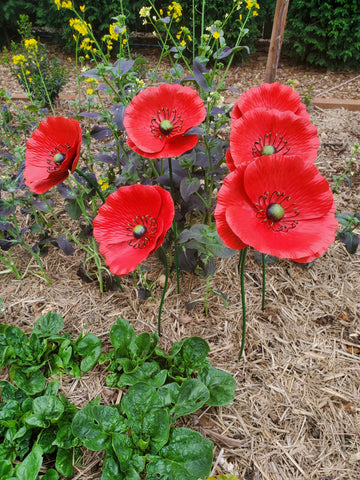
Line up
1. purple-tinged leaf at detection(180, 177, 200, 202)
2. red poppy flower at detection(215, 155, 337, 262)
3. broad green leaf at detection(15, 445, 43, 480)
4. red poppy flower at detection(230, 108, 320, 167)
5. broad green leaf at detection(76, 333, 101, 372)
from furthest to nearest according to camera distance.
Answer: broad green leaf at detection(76, 333, 101, 372), purple-tinged leaf at detection(180, 177, 200, 202), broad green leaf at detection(15, 445, 43, 480), red poppy flower at detection(230, 108, 320, 167), red poppy flower at detection(215, 155, 337, 262)

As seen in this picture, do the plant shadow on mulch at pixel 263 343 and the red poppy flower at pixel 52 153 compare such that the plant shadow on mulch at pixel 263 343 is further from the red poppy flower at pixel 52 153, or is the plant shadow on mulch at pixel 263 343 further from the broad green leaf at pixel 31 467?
the red poppy flower at pixel 52 153

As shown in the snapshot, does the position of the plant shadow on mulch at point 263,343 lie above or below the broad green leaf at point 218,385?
below

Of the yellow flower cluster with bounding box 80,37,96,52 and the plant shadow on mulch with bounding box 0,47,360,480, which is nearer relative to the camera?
the plant shadow on mulch with bounding box 0,47,360,480

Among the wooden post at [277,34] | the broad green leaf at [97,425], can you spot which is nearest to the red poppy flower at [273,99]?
the broad green leaf at [97,425]

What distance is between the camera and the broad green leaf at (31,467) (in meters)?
1.13

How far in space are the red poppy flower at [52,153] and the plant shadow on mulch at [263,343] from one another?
756 millimetres

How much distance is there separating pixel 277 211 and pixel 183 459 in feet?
2.76

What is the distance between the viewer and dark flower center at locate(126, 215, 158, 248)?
3.71ft

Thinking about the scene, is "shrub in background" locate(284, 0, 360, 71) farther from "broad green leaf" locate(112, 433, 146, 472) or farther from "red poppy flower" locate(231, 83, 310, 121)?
"broad green leaf" locate(112, 433, 146, 472)

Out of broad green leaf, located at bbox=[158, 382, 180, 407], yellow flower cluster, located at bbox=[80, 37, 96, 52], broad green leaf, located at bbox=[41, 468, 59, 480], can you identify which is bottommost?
broad green leaf, located at bbox=[41, 468, 59, 480]

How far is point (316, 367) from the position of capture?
1536mm

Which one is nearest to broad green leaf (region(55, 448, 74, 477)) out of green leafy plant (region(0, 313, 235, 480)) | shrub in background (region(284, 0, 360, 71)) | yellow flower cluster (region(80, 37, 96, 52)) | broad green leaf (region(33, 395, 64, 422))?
green leafy plant (region(0, 313, 235, 480))

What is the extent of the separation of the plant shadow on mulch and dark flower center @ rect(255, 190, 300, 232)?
0.79 meters

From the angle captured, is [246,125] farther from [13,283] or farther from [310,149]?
[13,283]
